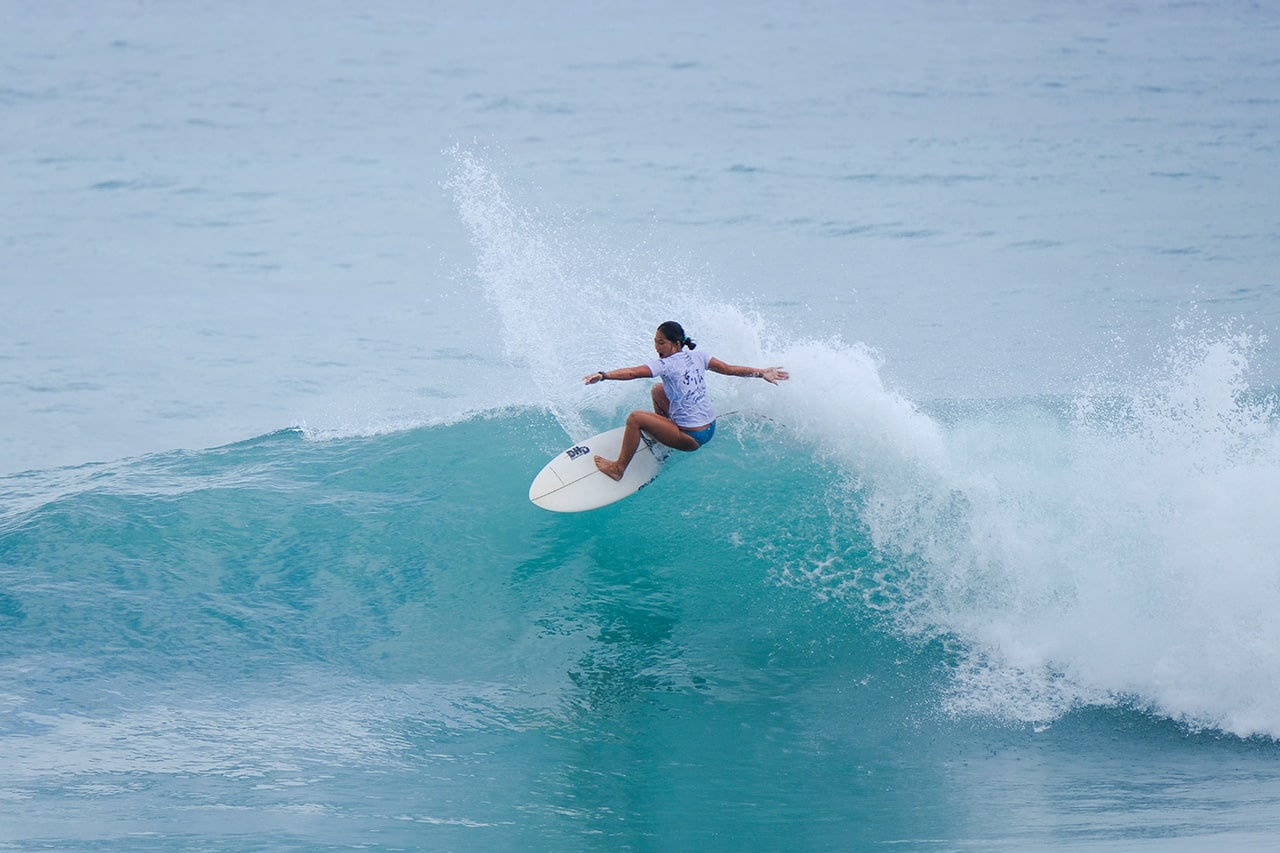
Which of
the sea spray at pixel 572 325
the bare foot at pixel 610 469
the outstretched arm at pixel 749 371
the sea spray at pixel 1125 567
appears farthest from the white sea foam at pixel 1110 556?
the bare foot at pixel 610 469

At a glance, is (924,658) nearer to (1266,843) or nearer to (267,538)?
(1266,843)

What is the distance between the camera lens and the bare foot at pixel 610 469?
28.9 ft

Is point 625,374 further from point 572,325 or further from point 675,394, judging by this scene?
point 572,325

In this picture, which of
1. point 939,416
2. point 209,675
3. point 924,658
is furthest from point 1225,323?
point 209,675

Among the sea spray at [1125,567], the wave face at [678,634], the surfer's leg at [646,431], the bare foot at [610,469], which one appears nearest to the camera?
the wave face at [678,634]

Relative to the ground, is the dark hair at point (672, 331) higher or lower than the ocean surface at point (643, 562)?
higher

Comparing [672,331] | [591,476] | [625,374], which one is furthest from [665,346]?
[591,476]

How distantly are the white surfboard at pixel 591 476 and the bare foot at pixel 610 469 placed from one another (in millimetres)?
63

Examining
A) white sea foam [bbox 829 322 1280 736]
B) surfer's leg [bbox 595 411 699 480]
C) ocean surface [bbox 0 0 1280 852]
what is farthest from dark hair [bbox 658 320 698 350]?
white sea foam [bbox 829 322 1280 736]

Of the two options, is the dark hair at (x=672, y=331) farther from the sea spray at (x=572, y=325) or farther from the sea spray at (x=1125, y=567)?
the sea spray at (x=1125, y=567)

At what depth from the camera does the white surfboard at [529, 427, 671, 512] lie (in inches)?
349

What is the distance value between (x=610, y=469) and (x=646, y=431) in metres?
0.38

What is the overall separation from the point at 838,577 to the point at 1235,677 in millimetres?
2500

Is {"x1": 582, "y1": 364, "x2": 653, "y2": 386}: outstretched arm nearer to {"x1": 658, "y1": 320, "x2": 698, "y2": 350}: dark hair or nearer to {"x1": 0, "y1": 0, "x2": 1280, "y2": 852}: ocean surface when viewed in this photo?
{"x1": 658, "y1": 320, "x2": 698, "y2": 350}: dark hair
